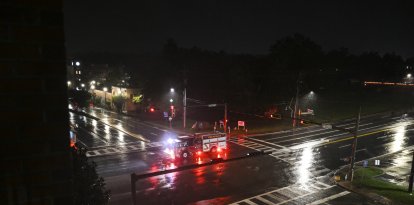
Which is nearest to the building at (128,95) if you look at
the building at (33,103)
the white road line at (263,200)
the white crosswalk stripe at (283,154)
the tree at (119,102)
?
the tree at (119,102)

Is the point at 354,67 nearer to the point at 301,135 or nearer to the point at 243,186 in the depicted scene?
the point at 301,135

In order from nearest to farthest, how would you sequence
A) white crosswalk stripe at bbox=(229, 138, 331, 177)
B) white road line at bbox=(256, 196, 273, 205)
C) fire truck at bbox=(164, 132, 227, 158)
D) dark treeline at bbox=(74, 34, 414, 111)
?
white road line at bbox=(256, 196, 273, 205) < white crosswalk stripe at bbox=(229, 138, 331, 177) < fire truck at bbox=(164, 132, 227, 158) < dark treeline at bbox=(74, 34, 414, 111)

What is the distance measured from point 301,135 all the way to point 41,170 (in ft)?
154

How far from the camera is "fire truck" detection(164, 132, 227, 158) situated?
107 feet

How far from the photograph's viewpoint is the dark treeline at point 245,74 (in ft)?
196

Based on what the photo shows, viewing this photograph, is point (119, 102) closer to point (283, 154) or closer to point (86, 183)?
point (283, 154)

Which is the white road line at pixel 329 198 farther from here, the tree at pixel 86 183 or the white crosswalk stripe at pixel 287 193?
the tree at pixel 86 183

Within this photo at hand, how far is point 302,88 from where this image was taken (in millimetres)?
74000

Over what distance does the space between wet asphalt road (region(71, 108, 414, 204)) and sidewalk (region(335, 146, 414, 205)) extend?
1241 millimetres

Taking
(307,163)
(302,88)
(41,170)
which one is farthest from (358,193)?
(302,88)

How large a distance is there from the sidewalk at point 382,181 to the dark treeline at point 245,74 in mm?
18248

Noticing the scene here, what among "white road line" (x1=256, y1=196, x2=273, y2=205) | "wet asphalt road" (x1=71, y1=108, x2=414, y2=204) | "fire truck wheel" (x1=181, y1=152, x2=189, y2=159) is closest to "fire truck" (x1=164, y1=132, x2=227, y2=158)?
"fire truck wheel" (x1=181, y1=152, x2=189, y2=159)

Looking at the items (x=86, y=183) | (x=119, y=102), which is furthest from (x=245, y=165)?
(x=119, y=102)

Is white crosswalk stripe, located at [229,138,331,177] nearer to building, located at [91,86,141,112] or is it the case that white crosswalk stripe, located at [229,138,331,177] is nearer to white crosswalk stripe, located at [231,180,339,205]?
white crosswalk stripe, located at [231,180,339,205]
